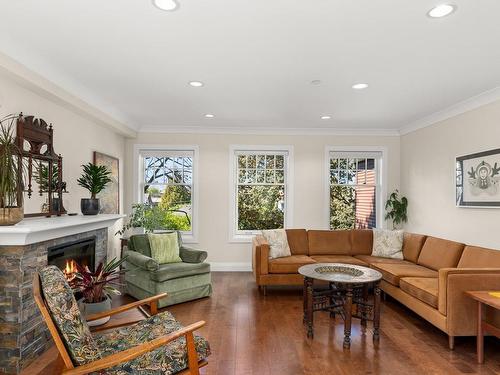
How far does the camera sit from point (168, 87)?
3.77 meters

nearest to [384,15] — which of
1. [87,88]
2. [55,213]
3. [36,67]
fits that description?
[36,67]

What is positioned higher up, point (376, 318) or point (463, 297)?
point (463, 297)

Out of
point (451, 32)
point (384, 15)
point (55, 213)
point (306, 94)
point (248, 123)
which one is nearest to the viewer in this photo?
point (384, 15)

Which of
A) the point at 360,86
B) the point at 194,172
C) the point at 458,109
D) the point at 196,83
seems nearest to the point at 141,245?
the point at 194,172

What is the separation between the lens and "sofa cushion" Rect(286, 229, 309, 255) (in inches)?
209

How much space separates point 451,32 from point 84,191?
4251 millimetres

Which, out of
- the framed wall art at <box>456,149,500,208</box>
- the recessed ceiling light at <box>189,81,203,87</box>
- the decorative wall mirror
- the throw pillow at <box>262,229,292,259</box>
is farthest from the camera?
the throw pillow at <box>262,229,292,259</box>

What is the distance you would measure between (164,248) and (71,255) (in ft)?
4.32

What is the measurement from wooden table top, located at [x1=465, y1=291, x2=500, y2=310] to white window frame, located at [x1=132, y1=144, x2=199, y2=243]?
422 cm

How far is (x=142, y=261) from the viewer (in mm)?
4129

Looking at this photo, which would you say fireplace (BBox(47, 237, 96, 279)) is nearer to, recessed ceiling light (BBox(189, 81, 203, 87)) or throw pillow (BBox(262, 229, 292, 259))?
recessed ceiling light (BBox(189, 81, 203, 87))

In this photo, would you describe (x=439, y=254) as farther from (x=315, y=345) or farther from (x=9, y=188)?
(x=9, y=188)

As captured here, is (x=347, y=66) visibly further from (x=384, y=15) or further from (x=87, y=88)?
(x=87, y=88)

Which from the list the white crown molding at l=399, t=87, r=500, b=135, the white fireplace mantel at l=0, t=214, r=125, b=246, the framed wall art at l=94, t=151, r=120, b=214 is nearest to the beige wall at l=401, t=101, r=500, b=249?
the white crown molding at l=399, t=87, r=500, b=135
